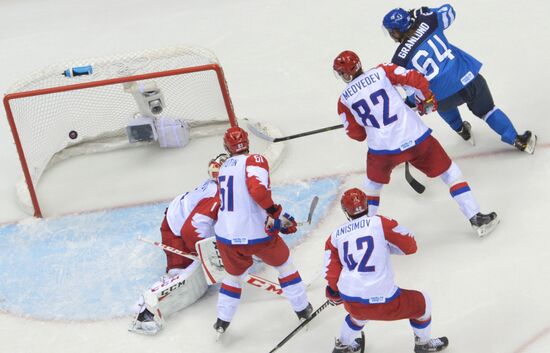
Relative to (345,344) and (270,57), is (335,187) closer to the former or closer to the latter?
(345,344)

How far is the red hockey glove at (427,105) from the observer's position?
4.59 m

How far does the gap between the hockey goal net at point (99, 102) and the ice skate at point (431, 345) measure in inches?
73.6

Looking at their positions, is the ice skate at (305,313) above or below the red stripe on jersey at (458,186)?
below

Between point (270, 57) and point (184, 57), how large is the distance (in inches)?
54.6

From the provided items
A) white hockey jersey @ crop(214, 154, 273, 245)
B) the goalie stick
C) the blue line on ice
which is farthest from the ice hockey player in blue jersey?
white hockey jersey @ crop(214, 154, 273, 245)

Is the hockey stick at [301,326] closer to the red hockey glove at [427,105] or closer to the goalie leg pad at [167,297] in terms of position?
the goalie leg pad at [167,297]

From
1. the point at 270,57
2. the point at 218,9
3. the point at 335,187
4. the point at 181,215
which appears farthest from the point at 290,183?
the point at 218,9

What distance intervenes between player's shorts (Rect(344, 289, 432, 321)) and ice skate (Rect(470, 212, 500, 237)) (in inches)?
33.3

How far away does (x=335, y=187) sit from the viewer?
17.3ft

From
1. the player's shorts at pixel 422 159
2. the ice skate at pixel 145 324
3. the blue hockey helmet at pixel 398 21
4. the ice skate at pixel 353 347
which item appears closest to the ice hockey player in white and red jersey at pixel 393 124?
the player's shorts at pixel 422 159

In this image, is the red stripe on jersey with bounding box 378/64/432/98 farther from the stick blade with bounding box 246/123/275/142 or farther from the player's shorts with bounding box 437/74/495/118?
the stick blade with bounding box 246/123/275/142

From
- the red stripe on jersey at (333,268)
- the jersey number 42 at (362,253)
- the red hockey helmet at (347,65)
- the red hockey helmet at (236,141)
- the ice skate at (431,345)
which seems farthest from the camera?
the red hockey helmet at (347,65)

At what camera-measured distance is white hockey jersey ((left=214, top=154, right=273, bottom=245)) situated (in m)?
4.20

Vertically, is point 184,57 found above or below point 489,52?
above
